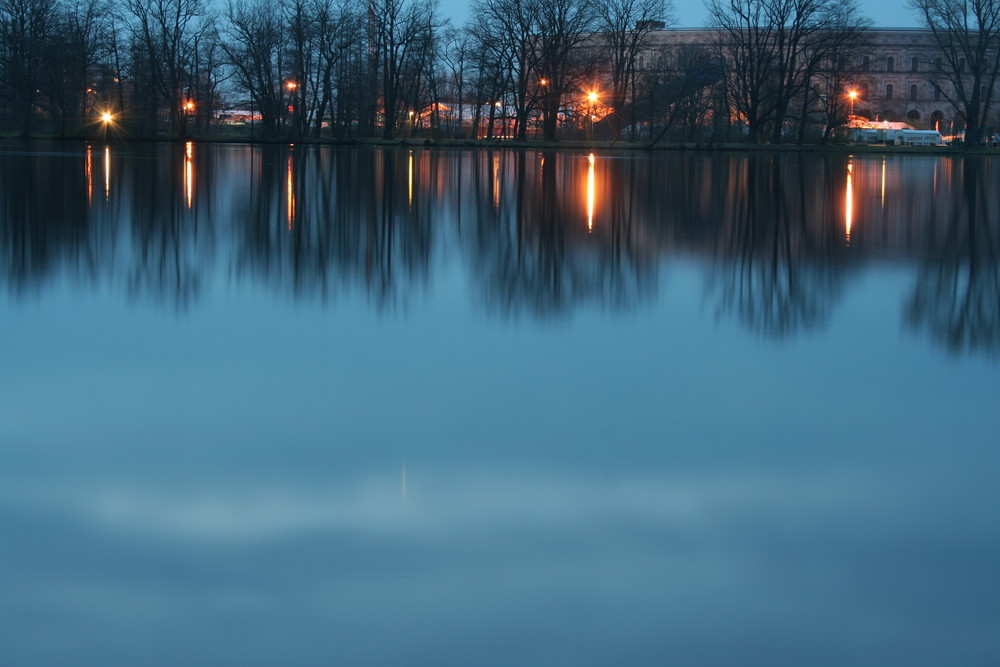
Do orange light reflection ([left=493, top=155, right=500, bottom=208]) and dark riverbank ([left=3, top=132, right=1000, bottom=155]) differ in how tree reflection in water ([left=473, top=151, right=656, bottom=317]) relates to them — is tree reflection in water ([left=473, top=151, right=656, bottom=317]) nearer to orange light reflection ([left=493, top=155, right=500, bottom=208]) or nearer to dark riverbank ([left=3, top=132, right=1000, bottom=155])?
orange light reflection ([left=493, top=155, right=500, bottom=208])

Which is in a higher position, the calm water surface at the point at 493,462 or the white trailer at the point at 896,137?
the white trailer at the point at 896,137

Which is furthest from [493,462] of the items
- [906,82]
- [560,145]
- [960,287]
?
[906,82]

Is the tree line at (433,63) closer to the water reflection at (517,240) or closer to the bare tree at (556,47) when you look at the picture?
the bare tree at (556,47)

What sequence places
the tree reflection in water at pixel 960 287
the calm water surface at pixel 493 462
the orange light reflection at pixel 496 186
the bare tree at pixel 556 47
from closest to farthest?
1. the calm water surface at pixel 493 462
2. the tree reflection in water at pixel 960 287
3. the orange light reflection at pixel 496 186
4. the bare tree at pixel 556 47

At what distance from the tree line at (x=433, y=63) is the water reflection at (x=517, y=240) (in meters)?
42.3

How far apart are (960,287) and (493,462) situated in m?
6.14

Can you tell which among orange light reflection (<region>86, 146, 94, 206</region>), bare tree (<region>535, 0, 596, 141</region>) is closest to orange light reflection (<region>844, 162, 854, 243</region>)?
orange light reflection (<region>86, 146, 94, 206</region>)

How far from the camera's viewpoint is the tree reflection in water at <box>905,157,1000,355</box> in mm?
7379

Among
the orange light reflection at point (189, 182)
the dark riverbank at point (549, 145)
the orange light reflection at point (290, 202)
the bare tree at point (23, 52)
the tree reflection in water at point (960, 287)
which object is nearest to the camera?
the tree reflection in water at point (960, 287)

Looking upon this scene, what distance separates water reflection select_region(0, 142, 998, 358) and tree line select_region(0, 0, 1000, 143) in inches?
1664

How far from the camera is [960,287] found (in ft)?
30.9

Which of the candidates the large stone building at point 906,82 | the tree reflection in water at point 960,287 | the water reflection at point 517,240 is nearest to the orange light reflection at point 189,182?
the water reflection at point 517,240

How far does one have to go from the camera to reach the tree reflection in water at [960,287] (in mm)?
7379

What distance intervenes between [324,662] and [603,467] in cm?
169
